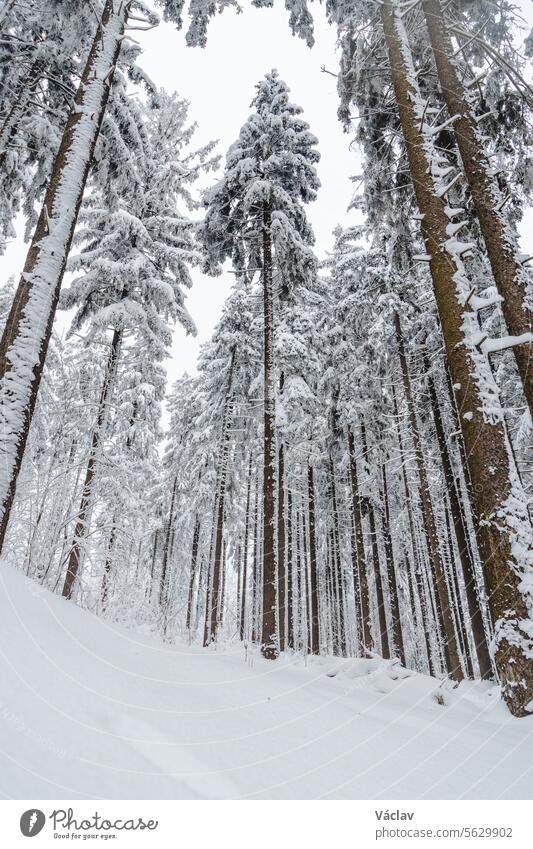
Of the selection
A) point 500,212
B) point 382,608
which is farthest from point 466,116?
point 382,608

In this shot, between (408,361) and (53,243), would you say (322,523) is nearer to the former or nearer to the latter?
(408,361)

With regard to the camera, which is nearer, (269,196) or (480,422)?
(480,422)

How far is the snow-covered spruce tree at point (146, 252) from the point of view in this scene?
500 inches

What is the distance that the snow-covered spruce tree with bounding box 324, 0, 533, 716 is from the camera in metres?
3.73

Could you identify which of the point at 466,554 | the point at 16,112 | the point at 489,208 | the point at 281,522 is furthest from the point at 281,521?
the point at 16,112

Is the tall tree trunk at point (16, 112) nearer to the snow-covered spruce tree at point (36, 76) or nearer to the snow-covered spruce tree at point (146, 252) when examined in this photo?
the snow-covered spruce tree at point (36, 76)

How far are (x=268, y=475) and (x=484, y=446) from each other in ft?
21.4

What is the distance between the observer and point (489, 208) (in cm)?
601

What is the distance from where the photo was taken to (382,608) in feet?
69.5

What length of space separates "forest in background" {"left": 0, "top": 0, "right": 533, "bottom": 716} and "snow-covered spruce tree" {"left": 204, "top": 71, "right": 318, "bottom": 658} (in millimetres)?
62

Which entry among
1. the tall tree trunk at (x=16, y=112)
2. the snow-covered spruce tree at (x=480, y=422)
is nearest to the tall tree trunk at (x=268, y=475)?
the snow-covered spruce tree at (x=480, y=422)

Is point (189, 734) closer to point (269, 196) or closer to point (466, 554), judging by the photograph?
point (269, 196)

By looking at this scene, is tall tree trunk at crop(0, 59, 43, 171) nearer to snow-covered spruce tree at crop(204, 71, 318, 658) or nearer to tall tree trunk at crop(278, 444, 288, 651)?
snow-covered spruce tree at crop(204, 71, 318, 658)

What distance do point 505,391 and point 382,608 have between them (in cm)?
1201
